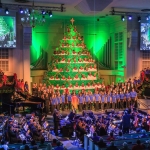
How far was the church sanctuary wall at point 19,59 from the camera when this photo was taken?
2322 cm

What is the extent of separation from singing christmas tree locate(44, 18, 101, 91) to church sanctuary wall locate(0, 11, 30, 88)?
1.82m

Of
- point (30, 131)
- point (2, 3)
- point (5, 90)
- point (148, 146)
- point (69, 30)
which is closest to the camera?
point (148, 146)

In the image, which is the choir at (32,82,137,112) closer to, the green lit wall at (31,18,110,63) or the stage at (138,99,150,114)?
the stage at (138,99,150,114)

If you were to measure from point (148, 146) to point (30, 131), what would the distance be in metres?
5.62

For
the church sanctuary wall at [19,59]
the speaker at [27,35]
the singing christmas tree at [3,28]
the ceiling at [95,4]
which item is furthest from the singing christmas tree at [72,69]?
the singing christmas tree at [3,28]

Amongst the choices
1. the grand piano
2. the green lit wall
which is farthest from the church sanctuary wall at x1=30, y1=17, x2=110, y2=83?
the grand piano

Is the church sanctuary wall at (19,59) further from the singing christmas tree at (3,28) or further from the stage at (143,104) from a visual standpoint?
the stage at (143,104)

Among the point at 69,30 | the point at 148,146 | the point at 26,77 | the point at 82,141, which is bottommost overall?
the point at 82,141

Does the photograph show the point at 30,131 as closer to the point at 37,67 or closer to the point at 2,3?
the point at 2,3

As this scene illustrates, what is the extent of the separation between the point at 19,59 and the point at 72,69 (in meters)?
4.06

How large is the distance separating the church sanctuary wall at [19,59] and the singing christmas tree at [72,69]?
1815 millimetres

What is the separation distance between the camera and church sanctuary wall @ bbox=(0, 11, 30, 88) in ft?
76.2

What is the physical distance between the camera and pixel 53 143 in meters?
11.1

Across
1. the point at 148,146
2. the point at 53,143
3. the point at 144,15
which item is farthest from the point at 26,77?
the point at 148,146
